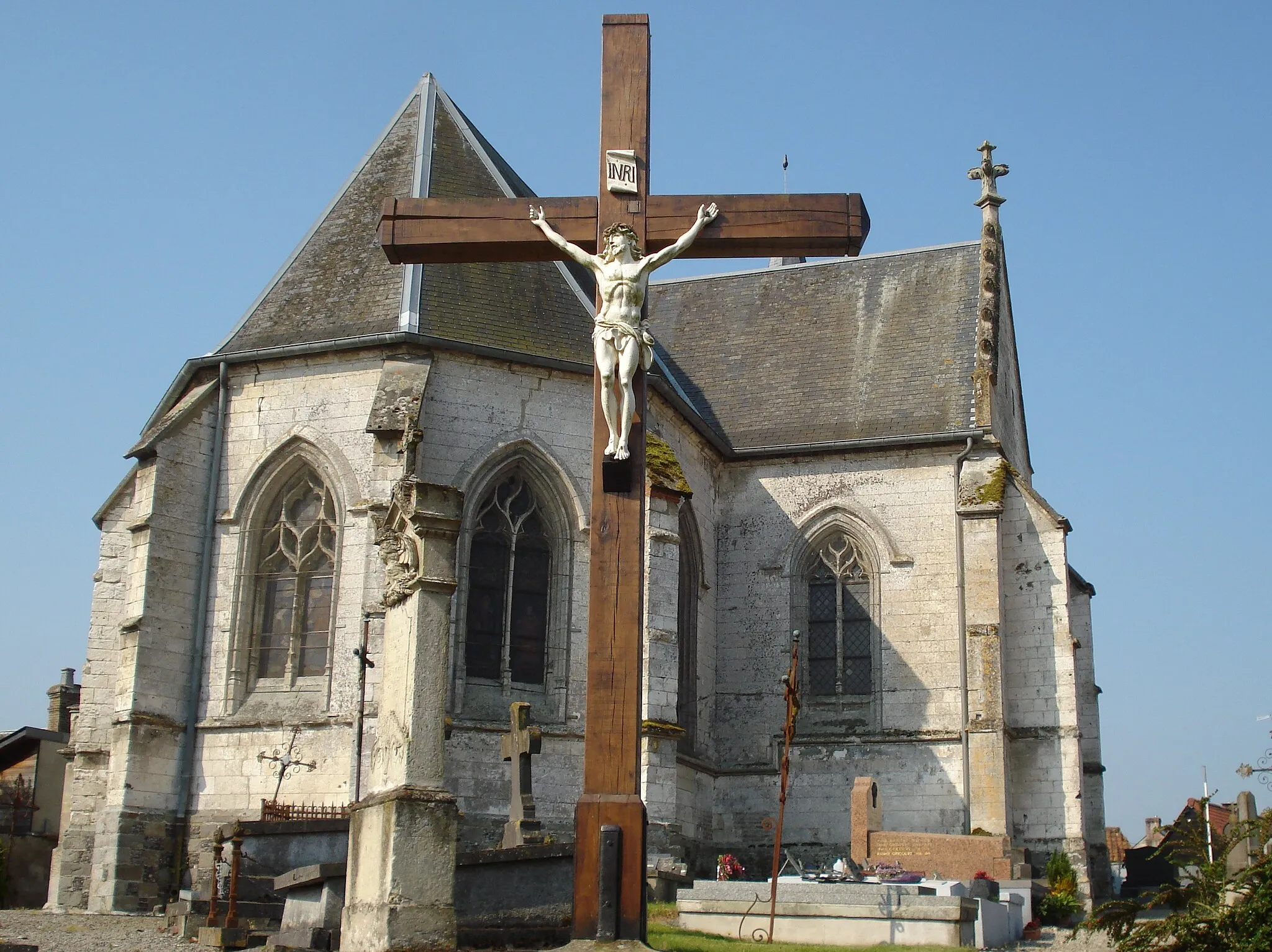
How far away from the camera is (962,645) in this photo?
21234 millimetres

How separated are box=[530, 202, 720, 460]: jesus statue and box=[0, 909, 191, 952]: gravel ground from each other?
156 inches

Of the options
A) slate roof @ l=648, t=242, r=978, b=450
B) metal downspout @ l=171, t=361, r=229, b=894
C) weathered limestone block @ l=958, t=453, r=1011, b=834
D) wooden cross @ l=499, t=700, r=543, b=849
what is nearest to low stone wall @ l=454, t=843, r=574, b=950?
wooden cross @ l=499, t=700, r=543, b=849

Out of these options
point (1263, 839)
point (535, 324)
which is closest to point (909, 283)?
point (535, 324)

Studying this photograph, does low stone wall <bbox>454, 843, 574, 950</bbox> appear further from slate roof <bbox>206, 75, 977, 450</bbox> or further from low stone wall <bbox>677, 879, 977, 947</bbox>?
slate roof <bbox>206, 75, 977, 450</bbox>

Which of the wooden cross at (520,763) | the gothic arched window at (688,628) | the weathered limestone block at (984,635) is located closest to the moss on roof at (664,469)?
the gothic arched window at (688,628)

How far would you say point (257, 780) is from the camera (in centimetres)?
1728

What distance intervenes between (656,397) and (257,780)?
23.8 ft

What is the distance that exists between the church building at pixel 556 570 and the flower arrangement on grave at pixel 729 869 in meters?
0.67

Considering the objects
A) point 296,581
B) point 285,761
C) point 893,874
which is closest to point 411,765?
point 893,874

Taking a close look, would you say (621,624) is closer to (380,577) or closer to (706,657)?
(380,577)

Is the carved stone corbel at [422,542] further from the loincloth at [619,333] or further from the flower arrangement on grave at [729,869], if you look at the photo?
the flower arrangement on grave at [729,869]

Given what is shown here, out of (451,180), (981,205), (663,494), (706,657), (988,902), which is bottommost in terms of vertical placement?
(988,902)

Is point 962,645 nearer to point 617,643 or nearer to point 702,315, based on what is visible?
point 702,315

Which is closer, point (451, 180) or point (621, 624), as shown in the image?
point (621, 624)
